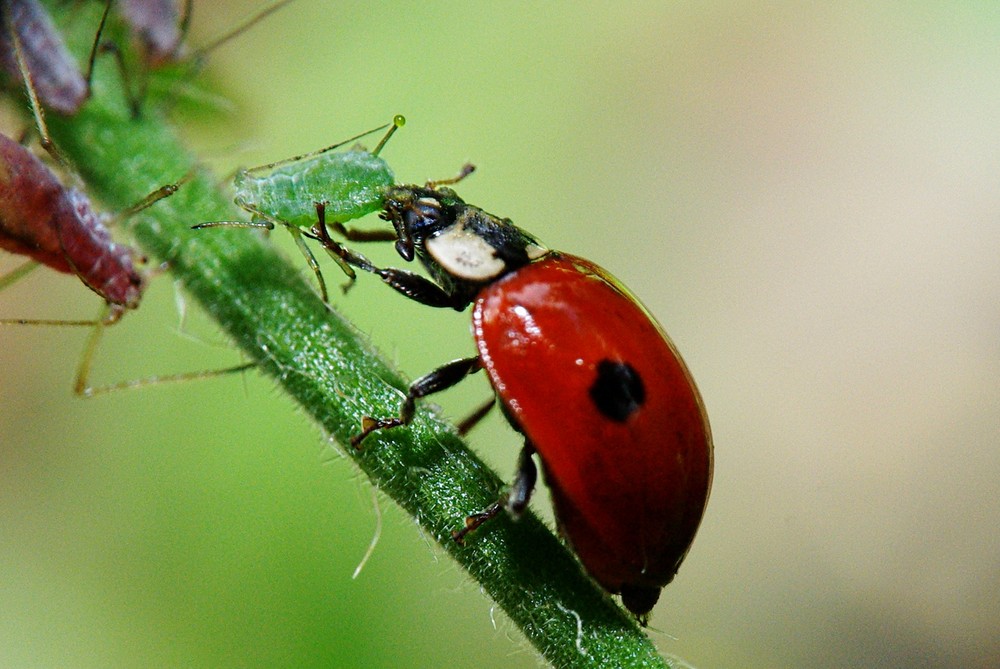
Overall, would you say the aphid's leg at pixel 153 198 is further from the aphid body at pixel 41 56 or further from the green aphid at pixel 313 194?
the aphid body at pixel 41 56

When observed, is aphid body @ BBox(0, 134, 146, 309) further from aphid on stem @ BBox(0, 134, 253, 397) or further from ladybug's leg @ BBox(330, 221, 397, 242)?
ladybug's leg @ BBox(330, 221, 397, 242)

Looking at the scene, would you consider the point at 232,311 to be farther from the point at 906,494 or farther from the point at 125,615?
the point at 906,494

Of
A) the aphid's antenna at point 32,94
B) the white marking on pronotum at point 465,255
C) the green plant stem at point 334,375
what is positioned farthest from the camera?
the white marking on pronotum at point 465,255

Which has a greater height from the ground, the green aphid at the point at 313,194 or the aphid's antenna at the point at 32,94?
the green aphid at the point at 313,194

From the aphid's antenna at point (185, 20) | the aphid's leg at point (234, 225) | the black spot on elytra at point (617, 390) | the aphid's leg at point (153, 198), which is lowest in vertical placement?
the aphid's leg at point (153, 198)

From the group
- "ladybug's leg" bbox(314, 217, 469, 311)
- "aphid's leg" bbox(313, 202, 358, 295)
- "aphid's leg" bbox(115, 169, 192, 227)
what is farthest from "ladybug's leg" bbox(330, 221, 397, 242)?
"aphid's leg" bbox(115, 169, 192, 227)

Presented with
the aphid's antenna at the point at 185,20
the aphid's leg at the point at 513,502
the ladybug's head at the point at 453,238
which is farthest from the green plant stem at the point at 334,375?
the ladybug's head at the point at 453,238

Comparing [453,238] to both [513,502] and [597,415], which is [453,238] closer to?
[597,415]
